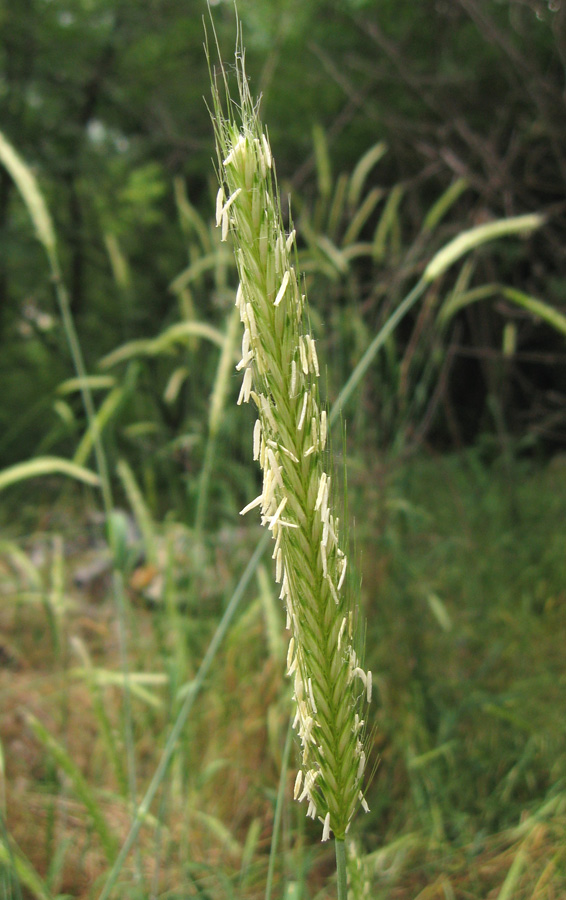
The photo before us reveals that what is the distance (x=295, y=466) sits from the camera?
20.4 inches

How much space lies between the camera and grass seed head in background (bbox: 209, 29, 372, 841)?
0.49 metres

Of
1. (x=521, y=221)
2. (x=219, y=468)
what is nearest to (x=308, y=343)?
(x=521, y=221)

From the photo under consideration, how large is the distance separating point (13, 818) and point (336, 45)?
15.9 feet

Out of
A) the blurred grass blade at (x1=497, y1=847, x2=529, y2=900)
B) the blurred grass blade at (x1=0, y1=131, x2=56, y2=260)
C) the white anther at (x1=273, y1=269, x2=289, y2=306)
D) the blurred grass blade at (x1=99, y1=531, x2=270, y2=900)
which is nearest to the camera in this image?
the white anther at (x1=273, y1=269, x2=289, y2=306)

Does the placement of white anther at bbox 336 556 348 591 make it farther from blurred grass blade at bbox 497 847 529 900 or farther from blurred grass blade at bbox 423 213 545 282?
blurred grass blade at bbox 497 847 529 900

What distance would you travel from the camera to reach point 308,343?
51 centimetres

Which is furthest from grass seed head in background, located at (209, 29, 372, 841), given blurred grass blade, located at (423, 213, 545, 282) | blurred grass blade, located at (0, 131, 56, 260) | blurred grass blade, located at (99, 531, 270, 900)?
blurred grass blade, located at (0, 131, 56, 260)

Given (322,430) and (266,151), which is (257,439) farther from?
(266,151)

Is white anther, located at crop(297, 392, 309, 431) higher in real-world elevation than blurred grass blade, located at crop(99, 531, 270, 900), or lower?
higher

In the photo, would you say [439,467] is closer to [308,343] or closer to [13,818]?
[13,818]

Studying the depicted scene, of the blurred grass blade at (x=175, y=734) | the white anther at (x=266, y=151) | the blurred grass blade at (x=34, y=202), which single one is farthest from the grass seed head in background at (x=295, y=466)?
the blurred grass blade at (x=34, y=202)

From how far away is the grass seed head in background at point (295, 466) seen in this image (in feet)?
1.62

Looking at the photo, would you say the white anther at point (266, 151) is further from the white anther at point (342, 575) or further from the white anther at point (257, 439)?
the white anther at point (342, 575)

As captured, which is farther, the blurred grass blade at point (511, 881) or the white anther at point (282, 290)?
the blurred grass blade at point (511, 881)
